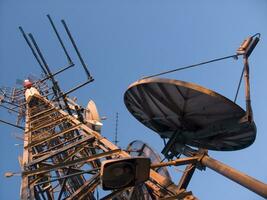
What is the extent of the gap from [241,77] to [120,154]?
328 centimetres

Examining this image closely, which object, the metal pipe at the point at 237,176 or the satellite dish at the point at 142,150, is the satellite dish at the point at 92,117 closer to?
the satellite dish at the point at 142,150

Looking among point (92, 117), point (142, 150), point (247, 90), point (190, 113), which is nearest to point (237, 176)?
point (247, 90)

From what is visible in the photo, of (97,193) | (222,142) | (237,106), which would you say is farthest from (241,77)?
(97,193)

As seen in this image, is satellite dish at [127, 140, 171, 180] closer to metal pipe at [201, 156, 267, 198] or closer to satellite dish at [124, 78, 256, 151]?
satellite dish at [124, 78, 256, 151]

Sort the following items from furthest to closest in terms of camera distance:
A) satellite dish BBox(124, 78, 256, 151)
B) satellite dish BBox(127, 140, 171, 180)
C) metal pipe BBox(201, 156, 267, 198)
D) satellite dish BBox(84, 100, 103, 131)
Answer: satellite dish BBox(84, 100, 103, 131) < satellite dish BBox(127, 140, 171, 180) < satellite dish BBox(124, 78, 256, 151) < metal pipe BBox(201, 156, 267, 198)

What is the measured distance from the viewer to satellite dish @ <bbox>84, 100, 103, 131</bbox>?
A: 496 inches

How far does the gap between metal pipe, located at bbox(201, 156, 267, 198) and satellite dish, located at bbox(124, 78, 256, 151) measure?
1.01 meters

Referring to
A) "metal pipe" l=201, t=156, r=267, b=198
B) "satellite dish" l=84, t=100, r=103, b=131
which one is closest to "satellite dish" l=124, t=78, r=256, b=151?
"metal pipe" l=201, t=156, r=267, b=198

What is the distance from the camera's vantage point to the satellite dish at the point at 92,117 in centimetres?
1259

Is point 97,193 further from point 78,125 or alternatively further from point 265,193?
point 265,193

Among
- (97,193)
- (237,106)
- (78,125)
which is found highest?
(78,125)

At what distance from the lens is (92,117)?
13461mm

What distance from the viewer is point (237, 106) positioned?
671 cm

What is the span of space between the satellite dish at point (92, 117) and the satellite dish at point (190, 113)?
3536mm
